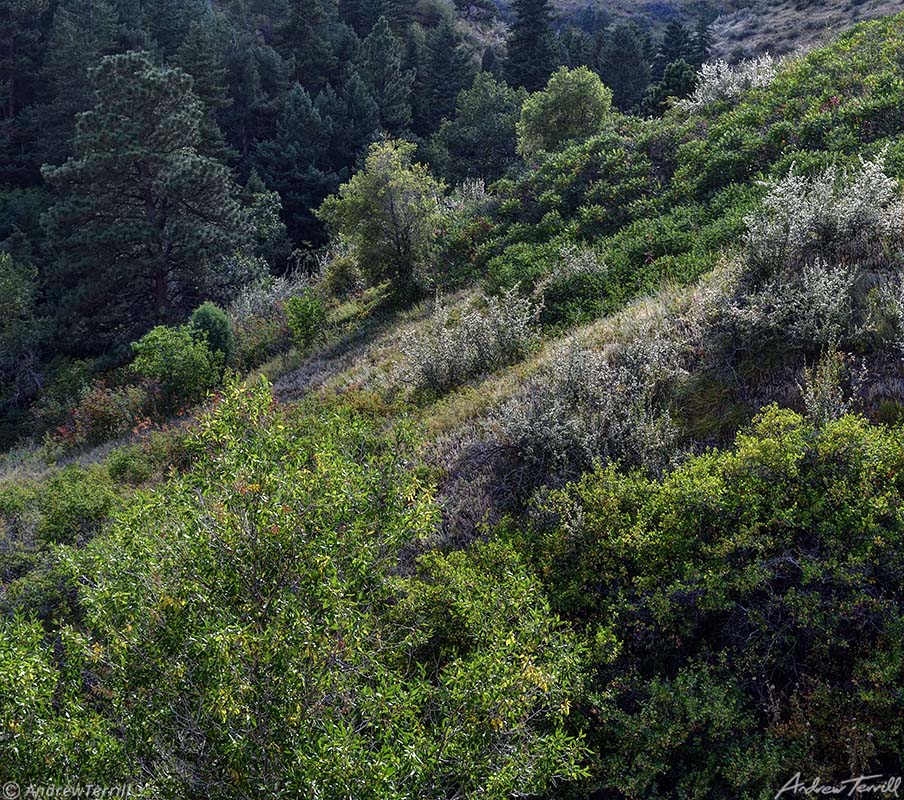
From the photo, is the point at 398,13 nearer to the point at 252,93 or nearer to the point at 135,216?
the point at 252,93

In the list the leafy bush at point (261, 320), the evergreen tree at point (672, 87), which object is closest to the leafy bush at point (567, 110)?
the evergreen tree at point (672, 87)

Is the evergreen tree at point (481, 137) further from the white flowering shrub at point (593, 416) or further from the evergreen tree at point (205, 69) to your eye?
the white flowering shrub at point (593, 416)

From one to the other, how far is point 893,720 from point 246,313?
51.0ft

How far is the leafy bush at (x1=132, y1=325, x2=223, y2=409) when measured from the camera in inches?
497

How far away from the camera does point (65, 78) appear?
87.1 feet

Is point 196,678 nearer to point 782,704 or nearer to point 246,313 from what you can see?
point 782,704

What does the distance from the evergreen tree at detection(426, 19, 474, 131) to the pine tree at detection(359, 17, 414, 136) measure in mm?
1556

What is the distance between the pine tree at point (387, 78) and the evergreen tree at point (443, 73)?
156 centimetres

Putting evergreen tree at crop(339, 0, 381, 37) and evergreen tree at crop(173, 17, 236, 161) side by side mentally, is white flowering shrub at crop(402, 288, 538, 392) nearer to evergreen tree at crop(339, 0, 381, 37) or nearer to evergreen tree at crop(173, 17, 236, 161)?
evergreen tree at crop(173, 17, 236, 161)

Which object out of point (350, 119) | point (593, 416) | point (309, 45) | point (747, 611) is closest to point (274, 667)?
point (747, 611)

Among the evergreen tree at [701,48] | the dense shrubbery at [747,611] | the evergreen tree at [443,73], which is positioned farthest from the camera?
the evergreen tree at [443,73]

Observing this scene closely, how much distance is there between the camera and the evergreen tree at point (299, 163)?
2730 centimetres

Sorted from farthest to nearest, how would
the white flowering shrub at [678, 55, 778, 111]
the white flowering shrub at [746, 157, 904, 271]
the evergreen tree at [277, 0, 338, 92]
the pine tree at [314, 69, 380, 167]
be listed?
the evergreen tree at [277, 0, 338, 92]
the pine tree at [314, 69, 380, 167]
the white flowering shrub at [678, 55, 778, 111]
the white flowering shrub at [746, 157, 904, 271]

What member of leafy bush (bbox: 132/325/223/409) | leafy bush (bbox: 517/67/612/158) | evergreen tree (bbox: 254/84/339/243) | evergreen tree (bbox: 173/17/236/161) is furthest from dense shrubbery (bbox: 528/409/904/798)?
evergreen tree (bbox: 173/17/236/161)
